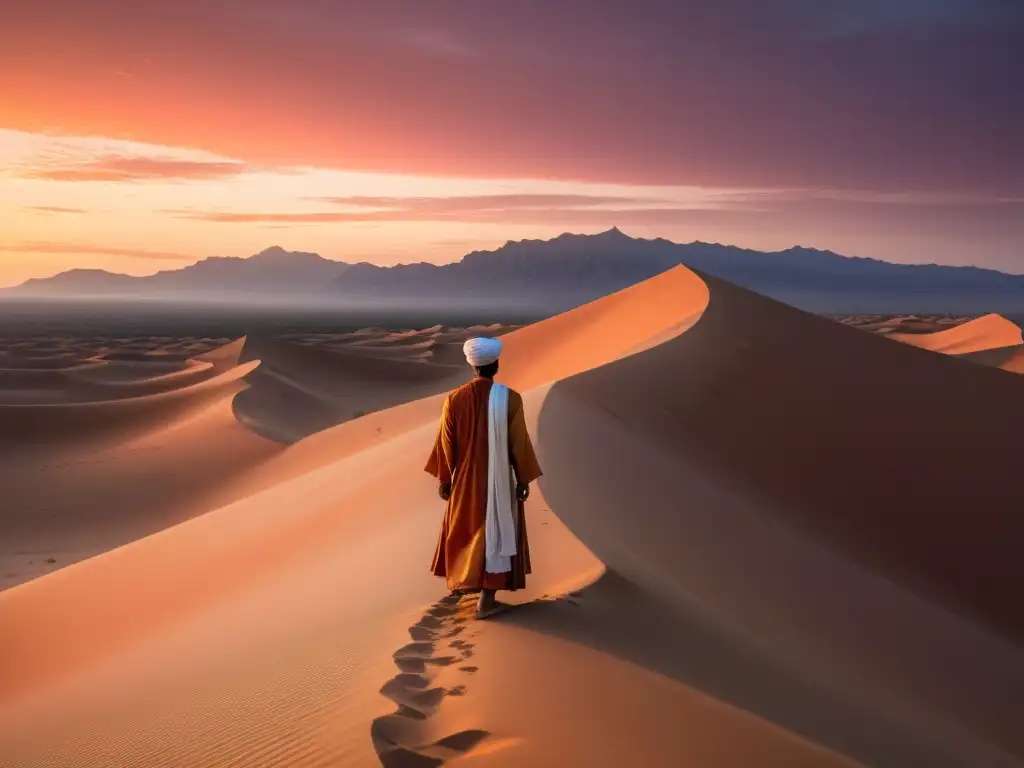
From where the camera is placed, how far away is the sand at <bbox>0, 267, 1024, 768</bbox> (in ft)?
12.0

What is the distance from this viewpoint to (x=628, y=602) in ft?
17.2

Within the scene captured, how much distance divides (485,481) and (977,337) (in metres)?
51.1

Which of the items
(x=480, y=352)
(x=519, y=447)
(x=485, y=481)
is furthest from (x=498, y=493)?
(x=480, y=352)

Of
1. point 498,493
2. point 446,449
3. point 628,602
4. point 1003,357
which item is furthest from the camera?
point 1003,357

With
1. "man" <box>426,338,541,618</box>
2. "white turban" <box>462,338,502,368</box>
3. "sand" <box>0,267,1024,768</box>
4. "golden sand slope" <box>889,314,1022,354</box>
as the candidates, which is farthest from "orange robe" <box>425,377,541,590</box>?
"golden sand slope" <box>889,314,1022,354</box>

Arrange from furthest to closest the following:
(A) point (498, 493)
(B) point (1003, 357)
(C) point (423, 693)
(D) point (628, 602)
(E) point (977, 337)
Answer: (E) point (977, 337) < (B) point (1003, 357) < (D) point (628, 602) < (A) point (498, 493) < (C) point (423, 693)

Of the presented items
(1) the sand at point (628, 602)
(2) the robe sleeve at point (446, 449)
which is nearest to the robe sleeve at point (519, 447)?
(2) the robe sleeve at point (446, 449)

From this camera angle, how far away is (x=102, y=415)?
23.4 metres

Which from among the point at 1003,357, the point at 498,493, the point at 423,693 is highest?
the point at 498,493

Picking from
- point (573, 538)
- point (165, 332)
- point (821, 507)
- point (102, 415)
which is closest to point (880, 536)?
point (821, 507)

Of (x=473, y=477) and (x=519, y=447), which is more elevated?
(x=519, y=447)

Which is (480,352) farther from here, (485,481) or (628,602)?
(628,602)

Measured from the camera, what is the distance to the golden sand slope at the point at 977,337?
149 ft

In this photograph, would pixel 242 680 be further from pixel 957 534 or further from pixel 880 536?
pixel 957 534
